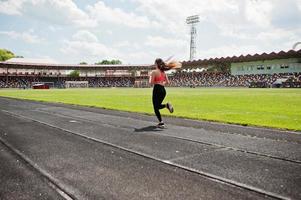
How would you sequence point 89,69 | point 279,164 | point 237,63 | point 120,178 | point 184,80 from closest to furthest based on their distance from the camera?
point 120,178
point 279,164
point 237,63
point 184,80
point 89,69

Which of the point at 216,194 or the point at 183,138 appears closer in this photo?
the point at 216,194

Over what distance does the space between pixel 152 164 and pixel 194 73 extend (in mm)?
94364

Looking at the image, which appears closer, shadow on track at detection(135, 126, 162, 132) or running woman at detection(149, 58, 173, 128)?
shadow on track at detection(135, 126, 162, 132)

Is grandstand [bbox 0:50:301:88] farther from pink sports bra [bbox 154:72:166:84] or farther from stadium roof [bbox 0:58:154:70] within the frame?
pink sports bra [bbox 154:72:166:84]

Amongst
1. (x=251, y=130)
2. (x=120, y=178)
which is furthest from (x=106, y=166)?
(x=251, y=130)

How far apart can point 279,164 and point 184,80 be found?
91.9m

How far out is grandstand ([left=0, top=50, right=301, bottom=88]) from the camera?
69312 millimetres

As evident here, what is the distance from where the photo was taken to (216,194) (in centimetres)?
426

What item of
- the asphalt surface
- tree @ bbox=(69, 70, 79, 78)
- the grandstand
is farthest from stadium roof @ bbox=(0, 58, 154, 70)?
the asphalt surface

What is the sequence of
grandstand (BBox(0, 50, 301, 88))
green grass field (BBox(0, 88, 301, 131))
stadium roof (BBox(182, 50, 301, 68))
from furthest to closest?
grandstand (BBox(0, 50, 301, 88)) < stadium roof (BBox(182, 50, 301, 68)) < green grass field (BBox(0, 88, 301, 131))

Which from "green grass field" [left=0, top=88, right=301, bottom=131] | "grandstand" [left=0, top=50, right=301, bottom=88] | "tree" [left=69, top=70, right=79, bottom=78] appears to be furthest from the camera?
"tree" [left=69, top=70, right=79, bottom=78]

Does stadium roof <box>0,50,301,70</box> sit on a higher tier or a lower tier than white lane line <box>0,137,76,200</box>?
higher

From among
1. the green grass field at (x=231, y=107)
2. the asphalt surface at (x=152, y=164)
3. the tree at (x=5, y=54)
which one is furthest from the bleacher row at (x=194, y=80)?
the asphalt surface at (x=152, y=164)

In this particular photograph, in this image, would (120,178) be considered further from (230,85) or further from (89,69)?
(89,69)
